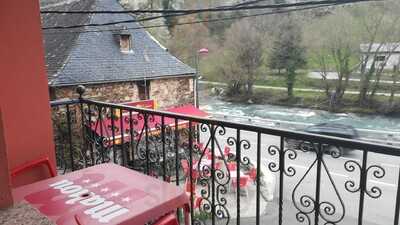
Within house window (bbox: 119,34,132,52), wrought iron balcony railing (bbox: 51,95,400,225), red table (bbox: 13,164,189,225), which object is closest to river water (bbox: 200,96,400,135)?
house window (bbox: 119,34,132,52)

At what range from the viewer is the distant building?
13970mm

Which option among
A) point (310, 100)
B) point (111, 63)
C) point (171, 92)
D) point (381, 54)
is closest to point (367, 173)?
point (111, 63)

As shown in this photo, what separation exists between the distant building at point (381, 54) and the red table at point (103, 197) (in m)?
15.3

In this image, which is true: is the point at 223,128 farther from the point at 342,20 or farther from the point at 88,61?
the point at 342,20

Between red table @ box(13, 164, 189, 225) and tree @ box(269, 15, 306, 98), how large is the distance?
15.9m

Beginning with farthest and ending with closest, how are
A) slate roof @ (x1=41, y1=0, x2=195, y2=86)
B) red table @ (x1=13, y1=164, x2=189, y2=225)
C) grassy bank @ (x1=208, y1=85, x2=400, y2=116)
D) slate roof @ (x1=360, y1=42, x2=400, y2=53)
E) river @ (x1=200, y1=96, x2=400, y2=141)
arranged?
grassy bank @ (x1=208, y1=85, x2=400, y2=116) < slate roof @ (x1=360, y1=42, x2=400, y2=53) < river @ (x1=200, y1=96, x2=400, y2=141) < slate roof @ (x1=41, y1=0, x2=195, y2=86) < red table @ (x1=13, y1=164, x2=189, y2=225)

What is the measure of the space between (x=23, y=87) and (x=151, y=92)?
9246 millimetres

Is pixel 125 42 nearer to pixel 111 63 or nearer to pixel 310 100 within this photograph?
pixel 111 63

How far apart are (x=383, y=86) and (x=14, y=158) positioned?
51.1ft

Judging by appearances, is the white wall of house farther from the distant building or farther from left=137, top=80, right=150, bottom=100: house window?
left=137, top=80, right=150, bottom=100: house window

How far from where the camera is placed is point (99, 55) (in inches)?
397

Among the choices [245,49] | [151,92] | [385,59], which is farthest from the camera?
[245,49]

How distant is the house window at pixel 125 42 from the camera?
1071cm

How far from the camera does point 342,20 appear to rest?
14.6 meters
